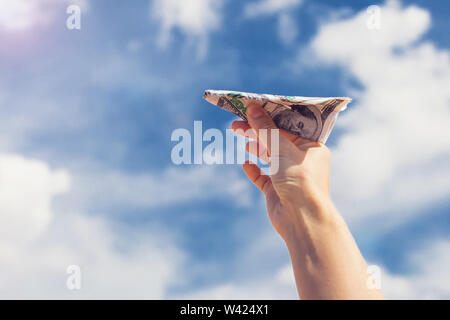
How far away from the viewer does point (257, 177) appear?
4.02 m

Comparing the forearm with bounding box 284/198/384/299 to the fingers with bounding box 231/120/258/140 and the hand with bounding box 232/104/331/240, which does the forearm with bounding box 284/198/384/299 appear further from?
the fingers with bounding box 231/120/258/140

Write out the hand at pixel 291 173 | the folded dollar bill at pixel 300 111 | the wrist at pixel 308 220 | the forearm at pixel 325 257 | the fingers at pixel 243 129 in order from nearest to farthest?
1. the forearm at pixel 325 257
2. the wrist at pixel 308 220
3. the hand at pixel 291 173
4. the folded dollar bill at pixel 300 111
5. the fingers at pixel 243 129

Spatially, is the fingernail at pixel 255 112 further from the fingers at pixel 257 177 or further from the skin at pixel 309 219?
the fingers at pixel 257 177

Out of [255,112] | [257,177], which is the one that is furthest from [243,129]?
[257,177]

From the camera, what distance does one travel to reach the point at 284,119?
356 cm

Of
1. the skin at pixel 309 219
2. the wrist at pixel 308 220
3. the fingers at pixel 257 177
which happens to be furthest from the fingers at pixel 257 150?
the wrist at pixel 308 220

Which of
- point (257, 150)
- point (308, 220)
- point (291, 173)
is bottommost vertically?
point (308, 220)

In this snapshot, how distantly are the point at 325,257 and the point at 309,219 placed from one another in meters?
0.35

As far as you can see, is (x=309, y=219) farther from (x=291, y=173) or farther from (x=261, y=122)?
(x=261, y=122)

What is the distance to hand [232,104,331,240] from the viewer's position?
2.96 metres

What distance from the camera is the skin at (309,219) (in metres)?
2.42

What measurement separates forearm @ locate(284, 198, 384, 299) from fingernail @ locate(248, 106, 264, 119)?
0.94 m
